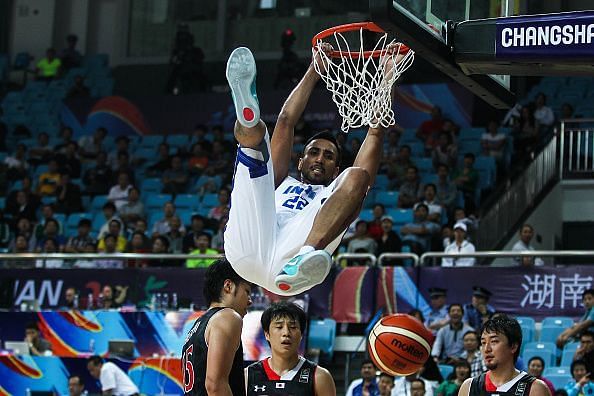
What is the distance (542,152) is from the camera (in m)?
17.4

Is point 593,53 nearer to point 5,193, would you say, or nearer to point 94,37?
point 5,193

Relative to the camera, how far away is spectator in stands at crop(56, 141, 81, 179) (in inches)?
784

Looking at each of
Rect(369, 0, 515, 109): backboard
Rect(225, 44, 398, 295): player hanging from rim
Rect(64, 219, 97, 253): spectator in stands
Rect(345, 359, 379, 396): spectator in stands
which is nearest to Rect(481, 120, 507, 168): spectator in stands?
Rect(64, 219, 97, 253): spectator in stands

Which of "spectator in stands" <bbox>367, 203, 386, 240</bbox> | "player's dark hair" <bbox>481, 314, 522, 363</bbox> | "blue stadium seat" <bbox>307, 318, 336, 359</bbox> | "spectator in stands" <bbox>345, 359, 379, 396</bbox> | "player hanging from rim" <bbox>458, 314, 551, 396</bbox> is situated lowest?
"spectator in stands" <bbox>345, 359, 379, 396</bbox>

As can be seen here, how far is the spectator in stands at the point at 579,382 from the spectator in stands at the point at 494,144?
657 centimetres

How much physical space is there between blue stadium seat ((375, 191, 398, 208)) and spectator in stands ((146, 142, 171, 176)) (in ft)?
13.7

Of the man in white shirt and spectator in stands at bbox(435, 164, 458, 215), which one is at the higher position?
spectator in stands at bbox(435, 164, 458, 215)

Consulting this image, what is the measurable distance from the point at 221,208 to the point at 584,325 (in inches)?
241

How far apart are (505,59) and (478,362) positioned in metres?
5.71

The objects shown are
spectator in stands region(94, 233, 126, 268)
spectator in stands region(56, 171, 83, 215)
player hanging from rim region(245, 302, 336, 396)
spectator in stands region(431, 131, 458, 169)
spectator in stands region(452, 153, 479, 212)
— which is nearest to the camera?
player hanging from rim region(245, 302, 336, 396)

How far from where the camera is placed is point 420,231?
50.9 ft

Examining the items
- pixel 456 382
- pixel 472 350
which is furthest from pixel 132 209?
pixel 456 382

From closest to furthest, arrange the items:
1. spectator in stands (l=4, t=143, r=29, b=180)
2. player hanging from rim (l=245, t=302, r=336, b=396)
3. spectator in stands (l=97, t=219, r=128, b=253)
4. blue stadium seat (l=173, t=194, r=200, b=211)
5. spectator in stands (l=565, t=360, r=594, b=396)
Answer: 1. player hanging from rim (l=245, t=302, r=336, b=396)
2. spectator in stands (l=565, t=360, r=594, b=396)
3. spectator in stands (l=97, t=219, r=128, b=253)
4. blue stadium seat (l=173, t=194, r=200, b=211)
5. spectator in stands (l=4, t=143, r=29, b=180)

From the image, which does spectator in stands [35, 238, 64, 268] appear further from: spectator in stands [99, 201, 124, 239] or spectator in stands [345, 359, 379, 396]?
spectator in stands [345, 359, 379, 396]
